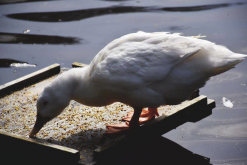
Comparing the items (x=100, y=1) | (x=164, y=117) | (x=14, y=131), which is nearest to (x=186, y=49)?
(x=164, y=117)

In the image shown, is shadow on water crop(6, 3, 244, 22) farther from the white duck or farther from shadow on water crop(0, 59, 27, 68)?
the white duck

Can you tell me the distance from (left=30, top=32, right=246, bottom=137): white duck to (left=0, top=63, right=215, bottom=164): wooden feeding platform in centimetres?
25

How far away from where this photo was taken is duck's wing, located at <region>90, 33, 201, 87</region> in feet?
12.4

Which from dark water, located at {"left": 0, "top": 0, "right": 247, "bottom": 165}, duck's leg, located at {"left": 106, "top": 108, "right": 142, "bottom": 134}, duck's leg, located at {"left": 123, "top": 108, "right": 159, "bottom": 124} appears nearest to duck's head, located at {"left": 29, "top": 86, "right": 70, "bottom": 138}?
duck's leg, located at {"left": 106, "top": 108, "right": 142, "bottom": 134}

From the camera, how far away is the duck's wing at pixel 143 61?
3.77 metres

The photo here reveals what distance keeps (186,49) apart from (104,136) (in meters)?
1.25

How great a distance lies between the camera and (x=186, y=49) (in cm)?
386

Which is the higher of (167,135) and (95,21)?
(95,21)

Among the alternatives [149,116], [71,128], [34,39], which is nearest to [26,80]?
[71,128]

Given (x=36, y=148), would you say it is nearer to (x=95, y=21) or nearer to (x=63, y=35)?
(x=63, y=35)

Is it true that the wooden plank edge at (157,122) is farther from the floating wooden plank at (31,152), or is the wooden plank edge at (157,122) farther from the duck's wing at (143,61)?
the duck's wing at (143,61)

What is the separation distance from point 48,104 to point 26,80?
1.56 meters

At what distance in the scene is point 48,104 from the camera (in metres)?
3.98

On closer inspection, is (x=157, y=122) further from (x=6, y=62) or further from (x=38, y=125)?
(x=6, y=62)
